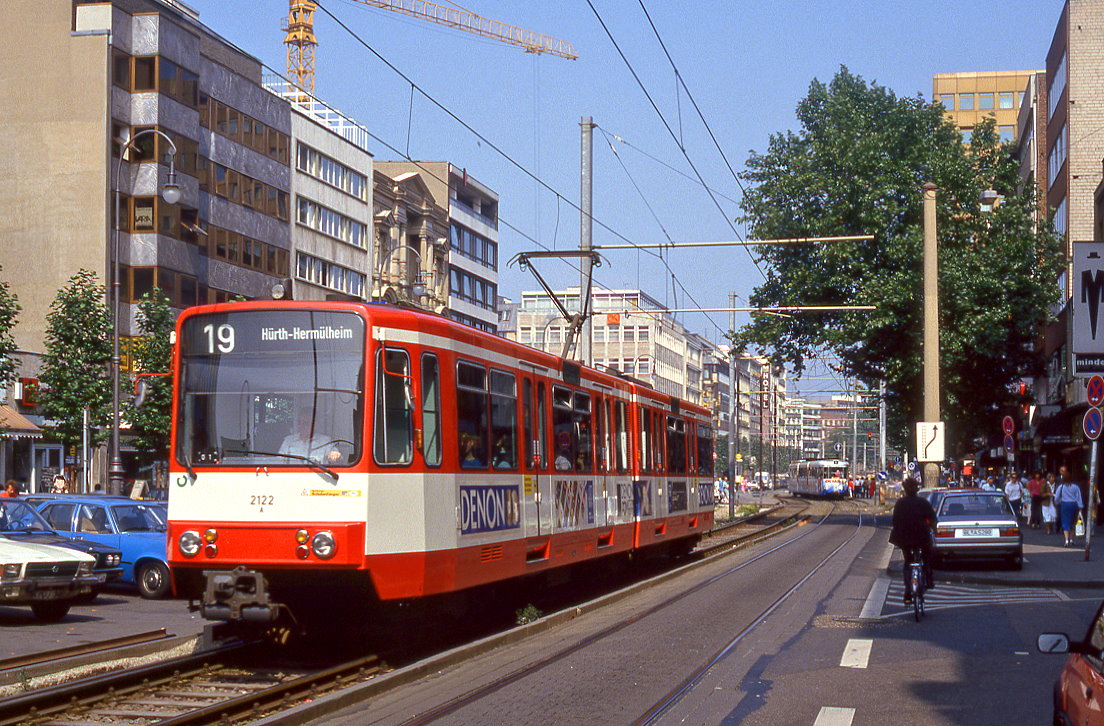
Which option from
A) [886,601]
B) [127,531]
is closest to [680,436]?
[886,601]

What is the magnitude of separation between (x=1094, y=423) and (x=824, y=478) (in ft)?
235

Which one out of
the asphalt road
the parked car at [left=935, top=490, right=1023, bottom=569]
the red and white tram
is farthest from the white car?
the parked car at [left=935, top=490, right=1023, bottom=569]

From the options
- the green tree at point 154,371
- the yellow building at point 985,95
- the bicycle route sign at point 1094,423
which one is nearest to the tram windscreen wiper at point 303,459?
the bicycle route sign at point 1094,423

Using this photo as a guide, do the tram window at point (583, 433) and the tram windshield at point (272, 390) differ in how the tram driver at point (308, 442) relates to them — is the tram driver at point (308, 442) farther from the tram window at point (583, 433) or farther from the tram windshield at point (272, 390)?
the tram window at point (583, 433)

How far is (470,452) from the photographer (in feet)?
45.6

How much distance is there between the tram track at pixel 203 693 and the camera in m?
9.76

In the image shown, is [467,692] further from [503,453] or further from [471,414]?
[503,453]

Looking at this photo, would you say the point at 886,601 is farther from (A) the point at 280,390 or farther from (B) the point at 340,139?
(B) the point at 340,139

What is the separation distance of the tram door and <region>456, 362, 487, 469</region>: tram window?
142 cm

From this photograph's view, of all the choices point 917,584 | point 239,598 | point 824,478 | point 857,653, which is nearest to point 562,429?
point 917,584

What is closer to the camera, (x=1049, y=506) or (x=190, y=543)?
(x=190, y=543)

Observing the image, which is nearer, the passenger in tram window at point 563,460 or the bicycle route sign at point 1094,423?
the passenger in tram window at point 563,460

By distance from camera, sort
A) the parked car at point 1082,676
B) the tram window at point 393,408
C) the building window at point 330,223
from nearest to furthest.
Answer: the parked car at point 1082,676 < the tram window at point 393,408 < the building window at point 330,223

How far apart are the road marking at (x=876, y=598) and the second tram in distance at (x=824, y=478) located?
69.9 meters
